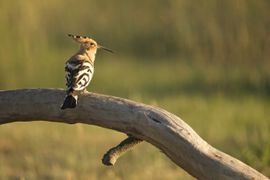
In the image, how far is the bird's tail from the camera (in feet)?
12.0

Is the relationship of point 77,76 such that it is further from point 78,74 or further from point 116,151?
point 116,151

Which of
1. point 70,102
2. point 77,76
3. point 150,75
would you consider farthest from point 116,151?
point 150,75

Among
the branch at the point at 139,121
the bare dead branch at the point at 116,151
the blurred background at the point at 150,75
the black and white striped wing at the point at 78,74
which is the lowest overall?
the blurred background at the point at 150,75

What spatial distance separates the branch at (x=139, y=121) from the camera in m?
3.56

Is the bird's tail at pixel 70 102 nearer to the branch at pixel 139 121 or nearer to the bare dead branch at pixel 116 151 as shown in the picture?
the branch at pixel 139 121

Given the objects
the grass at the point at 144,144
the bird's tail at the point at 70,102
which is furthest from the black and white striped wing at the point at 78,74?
the grass at the point at 144,144

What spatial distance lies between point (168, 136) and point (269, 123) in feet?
13.7

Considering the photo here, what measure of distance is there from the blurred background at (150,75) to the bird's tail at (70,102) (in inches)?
59.5

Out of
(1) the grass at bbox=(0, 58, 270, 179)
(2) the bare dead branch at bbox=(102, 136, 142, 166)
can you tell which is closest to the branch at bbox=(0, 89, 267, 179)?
(2) the bare dead branch at bbox=(102, 136, 142, 166)

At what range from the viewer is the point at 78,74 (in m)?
4.00

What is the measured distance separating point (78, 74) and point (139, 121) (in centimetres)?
48

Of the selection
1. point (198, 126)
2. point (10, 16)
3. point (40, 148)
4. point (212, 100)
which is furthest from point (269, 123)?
point (10, 16)

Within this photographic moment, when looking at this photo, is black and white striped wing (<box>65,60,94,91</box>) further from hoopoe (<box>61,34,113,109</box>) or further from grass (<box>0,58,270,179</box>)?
grass (<box>0,58,270,179</box>)

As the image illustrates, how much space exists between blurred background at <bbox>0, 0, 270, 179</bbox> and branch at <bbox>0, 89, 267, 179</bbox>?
53.6 inches
